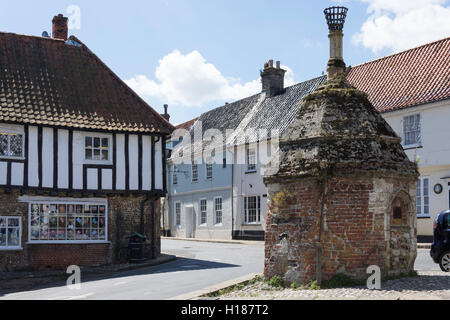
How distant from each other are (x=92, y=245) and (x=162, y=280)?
649 centimetres

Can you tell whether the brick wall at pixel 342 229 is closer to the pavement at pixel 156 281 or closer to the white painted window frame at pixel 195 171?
the pavement at pixel 156 281

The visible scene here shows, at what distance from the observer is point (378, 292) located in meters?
9.71

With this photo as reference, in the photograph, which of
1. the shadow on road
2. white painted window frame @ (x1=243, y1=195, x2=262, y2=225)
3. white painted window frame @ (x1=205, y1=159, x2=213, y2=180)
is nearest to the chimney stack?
the shadow on road

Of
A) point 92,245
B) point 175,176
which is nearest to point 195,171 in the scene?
point 175,176

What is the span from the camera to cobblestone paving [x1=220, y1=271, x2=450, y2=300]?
30.7ft

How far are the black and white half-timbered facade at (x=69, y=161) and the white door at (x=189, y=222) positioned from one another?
55.8ft

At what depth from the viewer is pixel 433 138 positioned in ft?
80.3

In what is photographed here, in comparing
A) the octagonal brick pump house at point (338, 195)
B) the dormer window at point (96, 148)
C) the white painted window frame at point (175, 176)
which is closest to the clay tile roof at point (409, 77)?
the dormer window at point (96, 148)

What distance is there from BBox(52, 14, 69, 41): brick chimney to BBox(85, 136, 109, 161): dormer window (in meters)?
6.30

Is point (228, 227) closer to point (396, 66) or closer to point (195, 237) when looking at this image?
point (195, 237)

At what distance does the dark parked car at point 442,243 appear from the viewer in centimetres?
1446

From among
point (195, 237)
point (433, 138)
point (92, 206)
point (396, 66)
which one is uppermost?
point (396, 66)

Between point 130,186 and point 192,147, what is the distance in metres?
19.4
